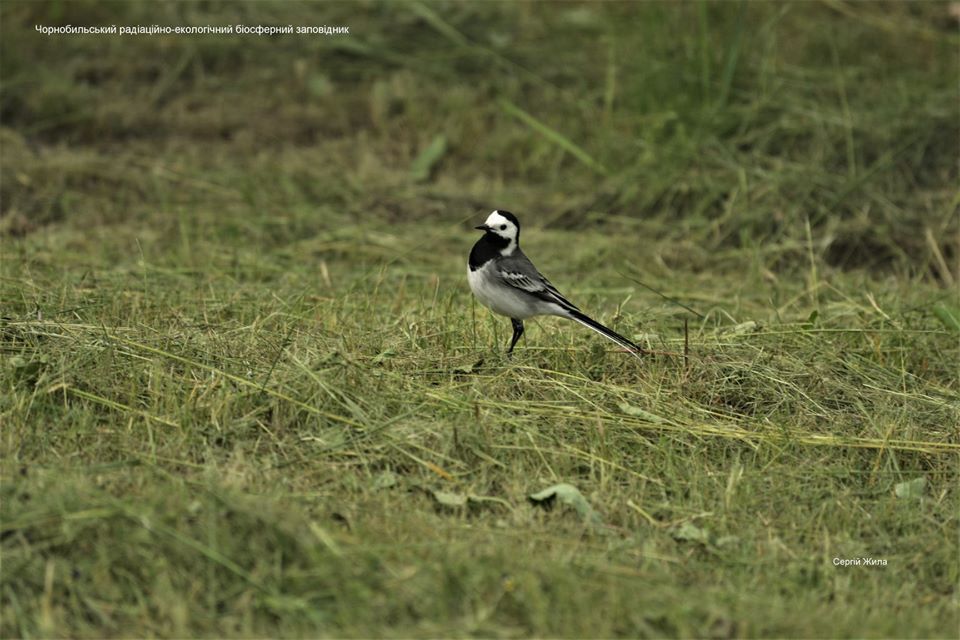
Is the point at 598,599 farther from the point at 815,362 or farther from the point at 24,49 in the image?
the point at 24,49

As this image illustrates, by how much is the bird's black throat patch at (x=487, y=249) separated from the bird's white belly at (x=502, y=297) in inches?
2.3

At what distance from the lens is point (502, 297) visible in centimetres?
583

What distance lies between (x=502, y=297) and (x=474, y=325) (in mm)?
345

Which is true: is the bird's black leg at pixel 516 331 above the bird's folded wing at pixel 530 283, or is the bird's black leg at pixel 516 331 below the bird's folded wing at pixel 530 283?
below

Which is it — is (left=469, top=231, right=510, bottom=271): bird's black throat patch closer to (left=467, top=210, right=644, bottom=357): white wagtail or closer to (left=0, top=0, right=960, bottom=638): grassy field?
(left=467, top=210, right=644, bottom=357): white wagtail

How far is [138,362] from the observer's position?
5.42m

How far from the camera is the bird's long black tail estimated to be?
223 inches

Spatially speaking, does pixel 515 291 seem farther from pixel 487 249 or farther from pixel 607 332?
pixel 607 332

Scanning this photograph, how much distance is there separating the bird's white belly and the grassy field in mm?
208

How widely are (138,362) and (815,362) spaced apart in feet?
10.2

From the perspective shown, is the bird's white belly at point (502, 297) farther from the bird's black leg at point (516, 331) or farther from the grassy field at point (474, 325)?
the grassy field at point (474, 325)

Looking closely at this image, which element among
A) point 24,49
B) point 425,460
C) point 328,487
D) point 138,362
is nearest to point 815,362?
point 425,460

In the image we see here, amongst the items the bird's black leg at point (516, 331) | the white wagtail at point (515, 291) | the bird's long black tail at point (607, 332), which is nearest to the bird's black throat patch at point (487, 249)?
the white wagtail at point (515, 291)

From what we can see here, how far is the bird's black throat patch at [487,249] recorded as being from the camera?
5996mm
